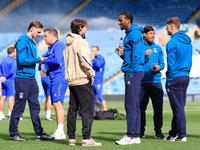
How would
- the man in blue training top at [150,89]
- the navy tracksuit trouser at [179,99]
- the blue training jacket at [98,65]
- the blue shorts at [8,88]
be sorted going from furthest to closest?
the blue shorts at [8,88], the blue training jacket at [98,65], the man in blue training top at [150,89], the navy tracksuit trouser at [179,99]

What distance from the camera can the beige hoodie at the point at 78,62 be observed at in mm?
4785

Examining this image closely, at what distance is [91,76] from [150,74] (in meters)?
1.49

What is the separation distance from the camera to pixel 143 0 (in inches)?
1180

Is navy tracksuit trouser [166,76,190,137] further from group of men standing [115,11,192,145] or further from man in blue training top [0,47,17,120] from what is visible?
man in blue training top [0,47,17,120]

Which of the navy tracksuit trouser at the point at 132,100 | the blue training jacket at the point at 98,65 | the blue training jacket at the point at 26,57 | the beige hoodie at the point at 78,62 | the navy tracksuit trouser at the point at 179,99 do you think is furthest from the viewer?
the blue training jacket at the point at 98,65

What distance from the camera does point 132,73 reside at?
193 inches

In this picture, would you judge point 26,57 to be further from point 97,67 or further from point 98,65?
point 97,67

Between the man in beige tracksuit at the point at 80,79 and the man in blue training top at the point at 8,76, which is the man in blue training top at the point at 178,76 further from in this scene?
the man in blue training top at the point at 8,76

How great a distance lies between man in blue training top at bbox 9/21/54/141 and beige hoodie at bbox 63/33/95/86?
70 centimetres

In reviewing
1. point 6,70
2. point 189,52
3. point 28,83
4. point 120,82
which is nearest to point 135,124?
point 189,52

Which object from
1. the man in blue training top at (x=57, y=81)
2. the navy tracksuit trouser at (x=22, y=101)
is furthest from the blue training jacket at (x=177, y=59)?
the navy tracksuit trouser at (x=22, y=101)

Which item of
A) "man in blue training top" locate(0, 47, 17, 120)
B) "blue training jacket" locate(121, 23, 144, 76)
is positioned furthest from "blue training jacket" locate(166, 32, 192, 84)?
"man in blue training top" locate(0, 47, 17, 120)

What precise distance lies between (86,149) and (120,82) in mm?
19787

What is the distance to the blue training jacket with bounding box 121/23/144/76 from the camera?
191 inches
